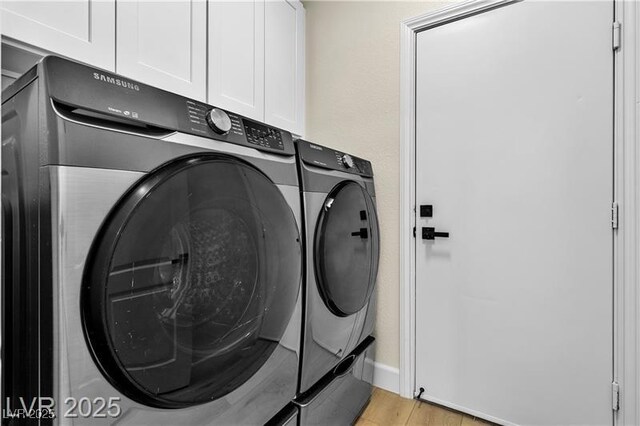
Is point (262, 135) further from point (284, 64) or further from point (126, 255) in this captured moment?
point (284, 64)

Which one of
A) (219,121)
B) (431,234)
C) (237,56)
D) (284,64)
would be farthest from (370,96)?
A: (219,121)

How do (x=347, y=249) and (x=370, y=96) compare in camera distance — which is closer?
(x=347, y=249)

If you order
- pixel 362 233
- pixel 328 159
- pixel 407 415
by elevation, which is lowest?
pixel 407 415

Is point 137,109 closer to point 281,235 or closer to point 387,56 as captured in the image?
point 281,235

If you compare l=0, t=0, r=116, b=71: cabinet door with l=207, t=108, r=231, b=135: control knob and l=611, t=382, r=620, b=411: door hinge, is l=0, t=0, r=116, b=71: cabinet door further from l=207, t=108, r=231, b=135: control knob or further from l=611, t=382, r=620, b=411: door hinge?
l=611, t=382, r=620, b=411: door hinge

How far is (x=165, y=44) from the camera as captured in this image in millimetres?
1177

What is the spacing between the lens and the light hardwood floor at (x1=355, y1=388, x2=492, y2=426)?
4.70 ft

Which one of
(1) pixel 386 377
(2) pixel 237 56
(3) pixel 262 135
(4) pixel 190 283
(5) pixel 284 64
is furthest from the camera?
(5) pixel 284 64

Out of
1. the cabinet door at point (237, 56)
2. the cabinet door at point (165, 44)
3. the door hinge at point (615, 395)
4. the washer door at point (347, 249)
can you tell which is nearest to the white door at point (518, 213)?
the door hinge at point (615, 395)

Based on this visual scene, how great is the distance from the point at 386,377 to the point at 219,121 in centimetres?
158

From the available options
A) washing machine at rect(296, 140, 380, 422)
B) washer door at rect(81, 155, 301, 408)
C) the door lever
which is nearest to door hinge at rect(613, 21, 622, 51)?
the door lever

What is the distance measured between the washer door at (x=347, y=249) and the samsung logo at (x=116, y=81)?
0.66 metres

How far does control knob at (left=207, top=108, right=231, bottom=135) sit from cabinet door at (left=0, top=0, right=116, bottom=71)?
55 cm

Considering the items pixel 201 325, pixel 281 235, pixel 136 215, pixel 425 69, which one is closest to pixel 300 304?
pixel 281 235
